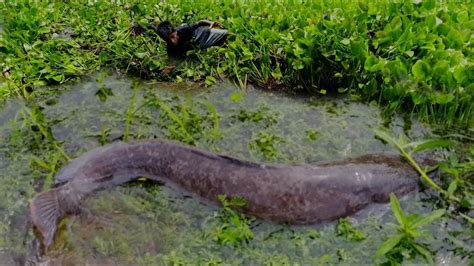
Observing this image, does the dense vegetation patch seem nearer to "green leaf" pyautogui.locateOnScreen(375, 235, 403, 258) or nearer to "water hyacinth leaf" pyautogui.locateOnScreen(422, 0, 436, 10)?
"water hyacinth leaf" pyautogui.locateOnScreen(422, 0, 436, 10)

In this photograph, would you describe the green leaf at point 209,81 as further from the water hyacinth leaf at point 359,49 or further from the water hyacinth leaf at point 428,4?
the water hyacinth leaf at point 428,4

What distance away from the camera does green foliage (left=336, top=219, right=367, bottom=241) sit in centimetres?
358

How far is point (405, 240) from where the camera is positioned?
11.0ft

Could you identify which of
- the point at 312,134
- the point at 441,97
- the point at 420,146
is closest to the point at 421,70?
the point at 441,97

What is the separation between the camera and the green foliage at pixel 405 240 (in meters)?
3.27

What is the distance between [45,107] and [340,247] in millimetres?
3150

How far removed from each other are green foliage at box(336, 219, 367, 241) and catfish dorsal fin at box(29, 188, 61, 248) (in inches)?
74.8

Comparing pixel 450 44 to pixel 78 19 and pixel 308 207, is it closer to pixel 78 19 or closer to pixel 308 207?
pixel 308 207

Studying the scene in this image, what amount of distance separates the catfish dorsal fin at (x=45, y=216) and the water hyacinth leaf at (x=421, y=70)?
325 centimetres

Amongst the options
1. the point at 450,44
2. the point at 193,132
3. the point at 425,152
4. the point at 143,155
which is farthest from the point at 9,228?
the point at 450,44

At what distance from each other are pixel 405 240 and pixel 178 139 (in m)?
2.10

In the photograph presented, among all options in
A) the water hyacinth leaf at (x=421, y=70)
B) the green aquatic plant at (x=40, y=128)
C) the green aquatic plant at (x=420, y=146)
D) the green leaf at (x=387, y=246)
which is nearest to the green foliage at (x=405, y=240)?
the green leaf at (x=387, y=246)

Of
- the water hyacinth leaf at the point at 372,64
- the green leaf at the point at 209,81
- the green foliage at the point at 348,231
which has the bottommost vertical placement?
the green foliage at the point at 348,231

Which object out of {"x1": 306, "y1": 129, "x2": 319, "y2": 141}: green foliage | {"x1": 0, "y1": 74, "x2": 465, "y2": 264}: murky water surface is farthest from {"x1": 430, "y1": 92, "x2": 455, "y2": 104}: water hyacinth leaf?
{"x1": 306, "y1": 129, "x2": 319, "y2": 141}: green foliage
